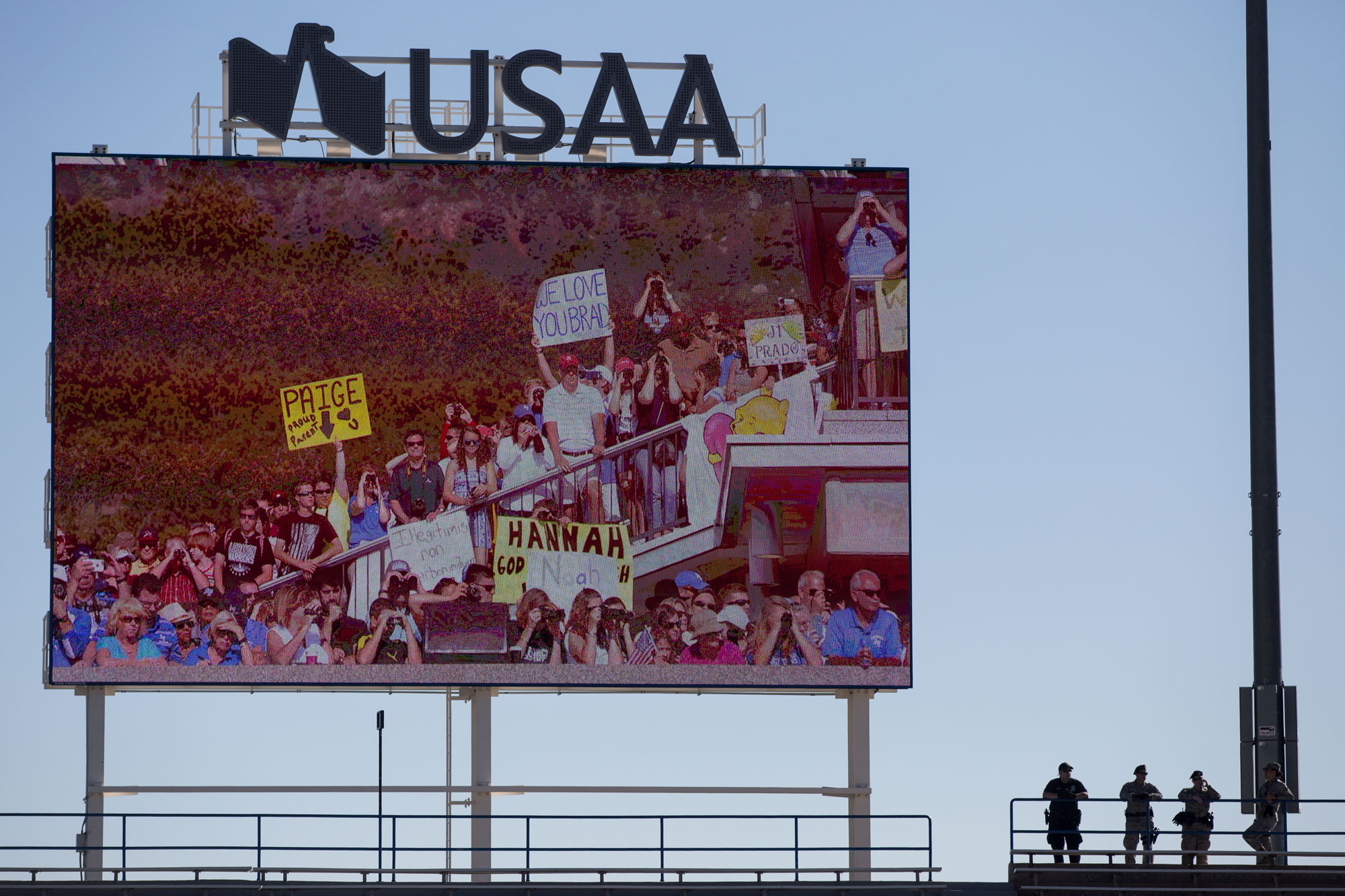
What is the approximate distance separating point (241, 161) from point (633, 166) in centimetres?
593

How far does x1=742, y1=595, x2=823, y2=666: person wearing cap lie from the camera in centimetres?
3850

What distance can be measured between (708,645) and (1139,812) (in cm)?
678

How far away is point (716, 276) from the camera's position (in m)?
39.2

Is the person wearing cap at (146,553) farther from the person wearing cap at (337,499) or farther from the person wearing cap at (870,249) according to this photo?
the person wearing cap at (870,249)

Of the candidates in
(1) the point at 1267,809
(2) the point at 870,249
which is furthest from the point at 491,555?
(1) the point at 1267,809

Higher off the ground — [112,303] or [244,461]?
[112,303]

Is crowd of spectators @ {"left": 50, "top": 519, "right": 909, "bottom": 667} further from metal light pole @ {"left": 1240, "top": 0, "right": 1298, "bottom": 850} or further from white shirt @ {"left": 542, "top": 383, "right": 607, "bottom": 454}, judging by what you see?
metal light pole @ {"left": 1240, "top": 0, "right": 1298, "bottom": 850}

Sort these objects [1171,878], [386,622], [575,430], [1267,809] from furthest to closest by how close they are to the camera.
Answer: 1. [575,430]
2. [386,622]
3. [1171,878]
4. [1267,809]

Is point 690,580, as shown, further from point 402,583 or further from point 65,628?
point 65,628

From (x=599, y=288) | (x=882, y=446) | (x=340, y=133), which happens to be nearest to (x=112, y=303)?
(x=340, y=133)

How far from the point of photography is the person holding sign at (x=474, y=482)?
126 ft

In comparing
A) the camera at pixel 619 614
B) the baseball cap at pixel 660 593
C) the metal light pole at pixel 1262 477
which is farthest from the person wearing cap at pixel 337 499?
the metal light pole at pixel 1262 477

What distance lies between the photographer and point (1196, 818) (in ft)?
118

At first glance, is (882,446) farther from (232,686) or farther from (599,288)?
(232,686)
